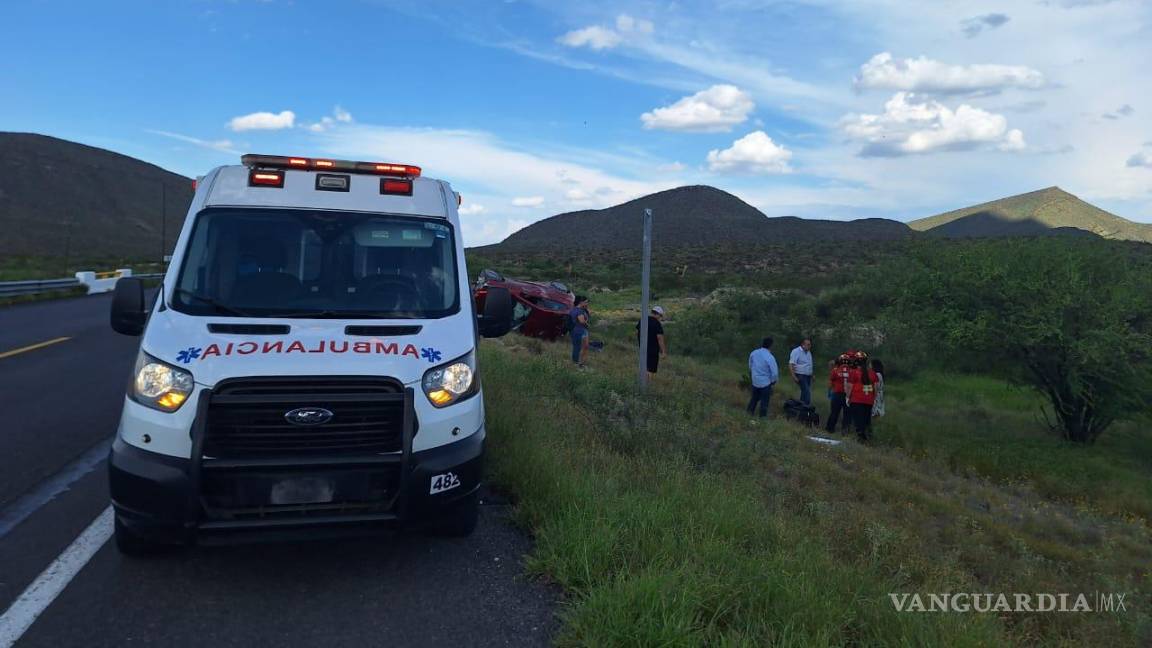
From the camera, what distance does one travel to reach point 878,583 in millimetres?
4281

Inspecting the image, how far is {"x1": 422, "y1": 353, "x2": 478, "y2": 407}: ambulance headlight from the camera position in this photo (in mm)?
4309

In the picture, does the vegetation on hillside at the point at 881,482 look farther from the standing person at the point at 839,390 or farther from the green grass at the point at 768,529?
the standing person at the point at 839,390

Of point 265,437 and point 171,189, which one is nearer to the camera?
point 265,437

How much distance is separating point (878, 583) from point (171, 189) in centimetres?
13368

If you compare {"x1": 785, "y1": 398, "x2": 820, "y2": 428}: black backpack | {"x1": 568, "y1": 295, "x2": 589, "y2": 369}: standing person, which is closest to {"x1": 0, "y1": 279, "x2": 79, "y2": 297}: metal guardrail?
{"x1": 568, "y1": 295, "x2": 589, "y2": 369}: standing person

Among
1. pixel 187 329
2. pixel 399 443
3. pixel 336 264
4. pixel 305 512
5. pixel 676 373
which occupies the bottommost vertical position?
pixel 676 373

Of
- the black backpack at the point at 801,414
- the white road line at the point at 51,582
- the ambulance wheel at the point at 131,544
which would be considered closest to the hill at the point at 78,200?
the black backpack at the point at 801,414

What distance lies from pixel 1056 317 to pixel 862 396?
203 inches

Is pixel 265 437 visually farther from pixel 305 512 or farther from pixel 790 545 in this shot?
pixel 790 545

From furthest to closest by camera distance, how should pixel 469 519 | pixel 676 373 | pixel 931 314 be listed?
1. pixel 676 373
2. pixel 931 314
3. pixel 469 519

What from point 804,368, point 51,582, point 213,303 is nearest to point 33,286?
point 804,368

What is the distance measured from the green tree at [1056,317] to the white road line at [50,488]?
15.4m

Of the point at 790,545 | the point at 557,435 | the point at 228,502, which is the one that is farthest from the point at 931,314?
the point at 228,502

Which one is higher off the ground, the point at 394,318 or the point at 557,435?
the point at 394,318
